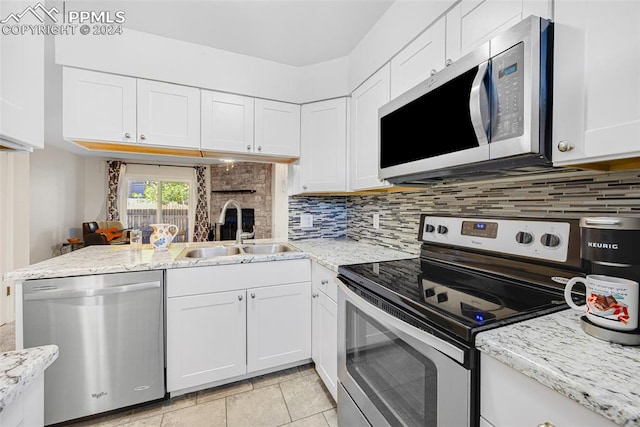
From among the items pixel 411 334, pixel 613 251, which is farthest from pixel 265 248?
pixel 613 251

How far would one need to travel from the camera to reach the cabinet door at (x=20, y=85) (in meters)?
0.57

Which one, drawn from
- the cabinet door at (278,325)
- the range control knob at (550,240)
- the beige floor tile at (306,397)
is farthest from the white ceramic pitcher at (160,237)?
the range control knob at (550,240)

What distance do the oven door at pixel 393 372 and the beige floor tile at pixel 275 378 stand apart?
67cm

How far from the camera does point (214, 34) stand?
6.23 feet

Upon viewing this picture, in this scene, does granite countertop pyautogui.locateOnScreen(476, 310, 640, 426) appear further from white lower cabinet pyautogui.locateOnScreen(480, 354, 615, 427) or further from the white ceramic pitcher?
the white ceramic pitcher

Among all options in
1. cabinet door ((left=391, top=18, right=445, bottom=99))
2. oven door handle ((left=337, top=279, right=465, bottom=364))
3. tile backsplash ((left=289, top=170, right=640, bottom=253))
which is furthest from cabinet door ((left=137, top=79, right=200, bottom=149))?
oven door handle ((left=337, top=279, right=465, bottom=364))

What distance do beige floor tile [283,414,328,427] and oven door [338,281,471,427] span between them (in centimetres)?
24

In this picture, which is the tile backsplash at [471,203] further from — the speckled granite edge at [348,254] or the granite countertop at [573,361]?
the granite countertop at [573,361]

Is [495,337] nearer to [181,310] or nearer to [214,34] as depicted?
[181,310]

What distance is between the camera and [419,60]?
1381mm

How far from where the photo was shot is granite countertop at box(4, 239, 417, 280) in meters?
1.43

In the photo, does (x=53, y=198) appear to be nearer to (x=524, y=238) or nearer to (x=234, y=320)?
(x=234, y=320)

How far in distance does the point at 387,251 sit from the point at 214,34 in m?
1.94

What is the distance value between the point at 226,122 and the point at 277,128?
400 mm
